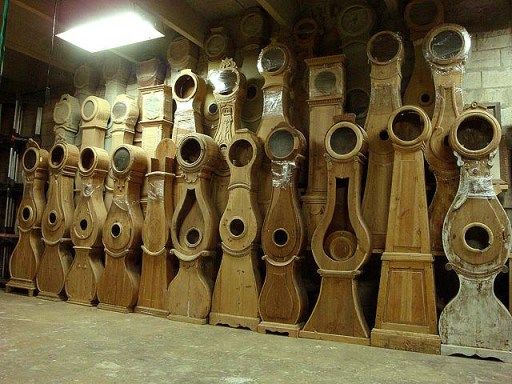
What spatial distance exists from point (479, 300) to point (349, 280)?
90 cm

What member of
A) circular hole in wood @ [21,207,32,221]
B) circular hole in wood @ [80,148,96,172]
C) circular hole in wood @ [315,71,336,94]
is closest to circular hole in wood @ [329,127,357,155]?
circular hole in wood @ [315,71,336,94]

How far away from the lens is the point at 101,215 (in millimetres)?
4695

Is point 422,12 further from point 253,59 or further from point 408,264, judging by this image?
point 408,264

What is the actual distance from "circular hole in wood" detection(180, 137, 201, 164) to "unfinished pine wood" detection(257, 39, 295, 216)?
66 cm

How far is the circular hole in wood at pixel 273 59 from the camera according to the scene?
4.13 meters

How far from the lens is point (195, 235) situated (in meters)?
4.15

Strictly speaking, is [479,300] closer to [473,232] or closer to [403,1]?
[473,232]

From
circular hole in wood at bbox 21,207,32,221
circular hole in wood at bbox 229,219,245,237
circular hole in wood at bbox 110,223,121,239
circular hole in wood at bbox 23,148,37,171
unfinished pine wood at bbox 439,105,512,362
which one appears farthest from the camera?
circular hole in wood at bbox 23,148,37,171

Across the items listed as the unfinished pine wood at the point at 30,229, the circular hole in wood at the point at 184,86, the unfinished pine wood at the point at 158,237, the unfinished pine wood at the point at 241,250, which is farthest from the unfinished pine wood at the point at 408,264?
the unfinished pine wood at the point at 30,229

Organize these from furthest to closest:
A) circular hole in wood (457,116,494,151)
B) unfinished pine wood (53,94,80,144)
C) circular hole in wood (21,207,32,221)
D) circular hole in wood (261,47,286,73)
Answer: unfinished pine wood (53,94,80,144) < circular hole in wood (21,207,32,221) < circular hole in wood (261,47,286,73) < circular hole in wood (457,116,494,151)

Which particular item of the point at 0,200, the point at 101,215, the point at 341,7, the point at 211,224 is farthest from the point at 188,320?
the point at 0,200

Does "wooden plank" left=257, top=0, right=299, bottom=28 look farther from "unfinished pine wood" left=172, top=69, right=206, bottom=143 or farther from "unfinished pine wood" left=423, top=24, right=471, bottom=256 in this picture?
"unfinished pine wood" left=423, top=24, right=471, bottom=256

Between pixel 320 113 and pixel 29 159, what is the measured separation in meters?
3.76

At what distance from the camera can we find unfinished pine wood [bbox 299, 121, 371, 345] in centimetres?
327
